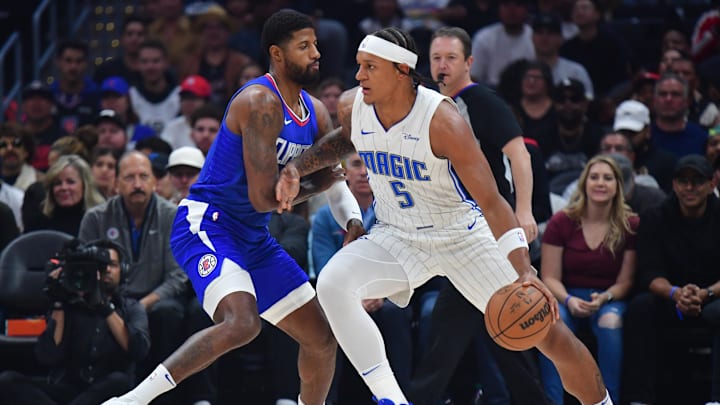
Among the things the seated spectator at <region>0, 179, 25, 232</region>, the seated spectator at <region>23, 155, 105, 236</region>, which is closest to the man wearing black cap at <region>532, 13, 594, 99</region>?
the seated spectator at <region>23, 155, 105, 236</region>

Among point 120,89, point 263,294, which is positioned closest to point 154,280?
point 263,294

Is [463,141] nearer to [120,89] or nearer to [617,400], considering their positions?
[617,400]

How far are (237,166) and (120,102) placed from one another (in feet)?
18.2

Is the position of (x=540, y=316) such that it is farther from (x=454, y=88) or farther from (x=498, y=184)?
(x=454, y=88)

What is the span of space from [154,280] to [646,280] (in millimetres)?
3564

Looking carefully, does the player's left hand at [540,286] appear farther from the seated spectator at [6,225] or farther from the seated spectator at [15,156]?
the seated spectator at [15,156]

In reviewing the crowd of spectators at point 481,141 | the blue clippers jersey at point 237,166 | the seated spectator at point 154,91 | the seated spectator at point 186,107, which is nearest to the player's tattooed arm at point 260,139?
the blue clippers jersey at point 237,166

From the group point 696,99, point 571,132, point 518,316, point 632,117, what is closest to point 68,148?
point 571,132

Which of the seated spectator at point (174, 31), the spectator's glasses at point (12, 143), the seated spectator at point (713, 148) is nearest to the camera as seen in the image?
the seated spectator at point (713, 148)

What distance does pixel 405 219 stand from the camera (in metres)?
5.99

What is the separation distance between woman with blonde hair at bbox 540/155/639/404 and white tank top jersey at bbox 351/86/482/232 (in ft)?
7.51

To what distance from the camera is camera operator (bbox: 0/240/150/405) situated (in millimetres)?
7664

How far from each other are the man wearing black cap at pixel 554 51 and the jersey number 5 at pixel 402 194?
560 cm

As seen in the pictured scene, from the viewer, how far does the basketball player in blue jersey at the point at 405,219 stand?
571 cm
